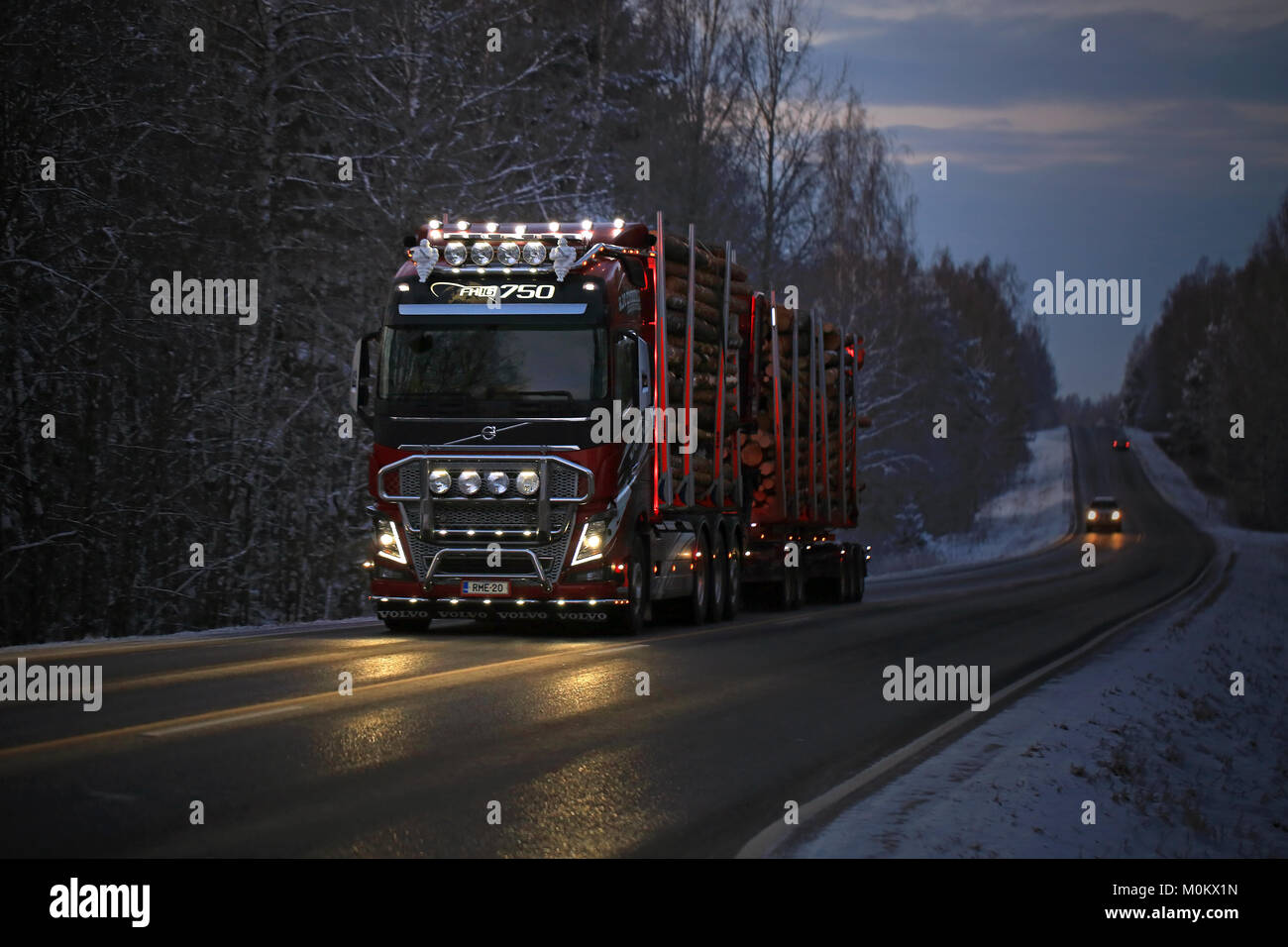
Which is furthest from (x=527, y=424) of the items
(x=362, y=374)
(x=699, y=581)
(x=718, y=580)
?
(x=718, y=580)

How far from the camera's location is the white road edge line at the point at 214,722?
8.84 meters

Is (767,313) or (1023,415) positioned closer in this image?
(767,313)

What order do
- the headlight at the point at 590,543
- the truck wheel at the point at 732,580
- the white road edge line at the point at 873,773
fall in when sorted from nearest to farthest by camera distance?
the white road edge line at the point at 873,773 < the headlight at the point at 590,543 < the truck wheel at the point at 732,580

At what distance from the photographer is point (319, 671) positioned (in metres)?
12.6

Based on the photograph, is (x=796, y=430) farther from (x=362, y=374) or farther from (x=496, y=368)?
(x=362, y=374)

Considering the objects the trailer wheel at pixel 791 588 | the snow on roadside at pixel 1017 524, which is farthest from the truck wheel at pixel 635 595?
the snow on roadside at pixel 1017 524

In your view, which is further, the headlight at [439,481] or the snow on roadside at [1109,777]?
the headlight at [439,481]

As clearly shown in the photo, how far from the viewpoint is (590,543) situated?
16656mm

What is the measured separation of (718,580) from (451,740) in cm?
1202

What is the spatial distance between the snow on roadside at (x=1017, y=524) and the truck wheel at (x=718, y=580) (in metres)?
21.3

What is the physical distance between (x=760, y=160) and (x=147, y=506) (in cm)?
2887

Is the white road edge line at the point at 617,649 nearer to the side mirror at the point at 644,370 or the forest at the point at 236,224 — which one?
the side mirror at the point at 644,370
